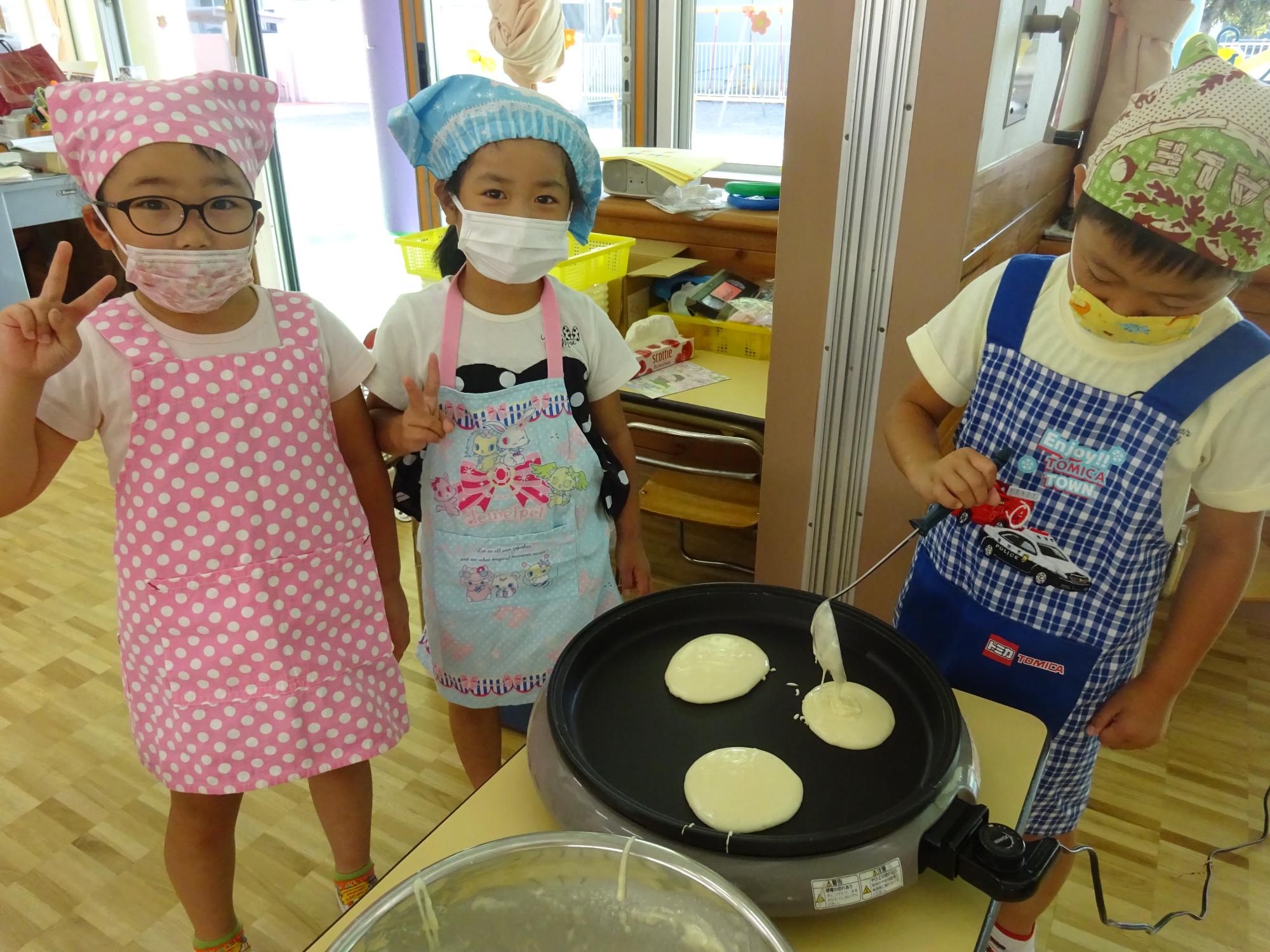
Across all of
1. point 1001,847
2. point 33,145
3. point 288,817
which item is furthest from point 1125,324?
point 33,145

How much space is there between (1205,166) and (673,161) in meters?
1.86

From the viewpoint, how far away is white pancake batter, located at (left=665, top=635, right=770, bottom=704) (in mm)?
838

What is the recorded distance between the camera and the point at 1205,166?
2.47 feet

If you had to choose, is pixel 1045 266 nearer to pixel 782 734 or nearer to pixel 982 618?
pixel 982 618

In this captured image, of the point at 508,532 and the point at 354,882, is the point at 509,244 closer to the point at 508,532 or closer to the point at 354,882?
the point at 508,532

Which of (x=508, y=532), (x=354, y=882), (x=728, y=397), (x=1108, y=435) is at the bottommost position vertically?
(x=354, y=882)

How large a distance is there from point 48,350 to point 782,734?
2.59 feet

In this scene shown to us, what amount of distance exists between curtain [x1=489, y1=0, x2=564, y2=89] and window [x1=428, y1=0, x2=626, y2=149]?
4.7 inches

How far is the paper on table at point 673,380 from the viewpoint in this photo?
1929 millimetres

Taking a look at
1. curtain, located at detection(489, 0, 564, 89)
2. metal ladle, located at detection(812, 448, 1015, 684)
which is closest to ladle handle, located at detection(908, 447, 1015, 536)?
metal ladle, located at detection(812, 448, 1015, 684)

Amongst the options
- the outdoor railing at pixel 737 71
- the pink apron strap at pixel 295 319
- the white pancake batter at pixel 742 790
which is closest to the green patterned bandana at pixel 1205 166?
the white pancake batter at pixel 742 790

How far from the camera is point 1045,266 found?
99 centimetres

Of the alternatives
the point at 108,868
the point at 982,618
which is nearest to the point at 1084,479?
the point at 982,618

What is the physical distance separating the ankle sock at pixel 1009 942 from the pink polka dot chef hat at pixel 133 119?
148 cm
